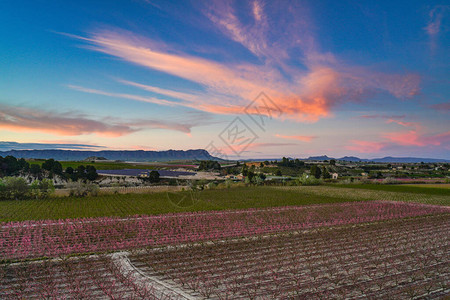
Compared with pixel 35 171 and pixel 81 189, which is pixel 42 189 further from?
pixel 35 171

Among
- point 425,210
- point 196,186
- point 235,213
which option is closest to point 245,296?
point 235,213

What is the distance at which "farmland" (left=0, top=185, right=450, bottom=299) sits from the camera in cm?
904

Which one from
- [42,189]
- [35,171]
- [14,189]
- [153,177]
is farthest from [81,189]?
[35,171]

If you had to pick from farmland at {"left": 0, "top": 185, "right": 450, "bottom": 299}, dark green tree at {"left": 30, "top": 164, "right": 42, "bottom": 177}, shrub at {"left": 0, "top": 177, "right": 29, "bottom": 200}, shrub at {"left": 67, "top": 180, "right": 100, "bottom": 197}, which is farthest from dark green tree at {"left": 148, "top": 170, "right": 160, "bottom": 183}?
farmland at {"left": 0, "top": 185, "right": 450, "bottom": 299}

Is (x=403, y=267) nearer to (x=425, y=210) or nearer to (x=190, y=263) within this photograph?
(x=190, y=263)

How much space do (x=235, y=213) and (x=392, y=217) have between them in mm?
12414

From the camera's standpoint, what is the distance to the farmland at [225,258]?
9.04m

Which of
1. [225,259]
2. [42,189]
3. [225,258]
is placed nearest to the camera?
[225,259]

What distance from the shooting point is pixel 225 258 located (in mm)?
12297

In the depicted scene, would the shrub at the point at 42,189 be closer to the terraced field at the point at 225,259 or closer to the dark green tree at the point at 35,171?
the terraced field at the point at 225,259

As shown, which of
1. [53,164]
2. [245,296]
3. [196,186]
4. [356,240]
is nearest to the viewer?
[245,296]

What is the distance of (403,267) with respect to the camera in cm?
1105

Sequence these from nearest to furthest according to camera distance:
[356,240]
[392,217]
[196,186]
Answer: [356,240]
[392,217]
[196,186]

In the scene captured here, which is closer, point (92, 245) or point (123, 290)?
point (123, 290)
